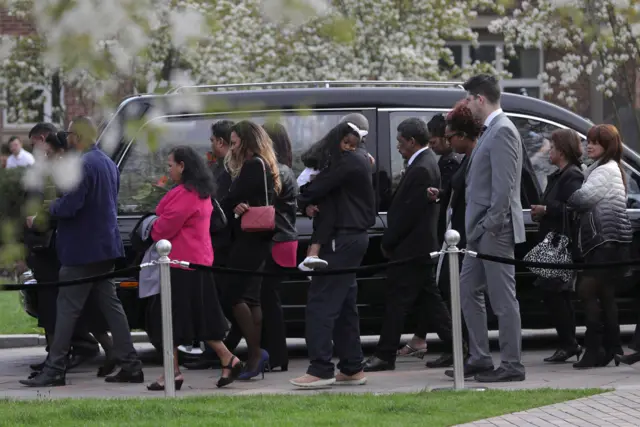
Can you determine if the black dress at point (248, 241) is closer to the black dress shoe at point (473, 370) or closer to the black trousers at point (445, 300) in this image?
the black trousers at point (445, 300)

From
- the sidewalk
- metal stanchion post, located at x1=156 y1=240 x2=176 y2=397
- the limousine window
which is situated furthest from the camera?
the limousine window

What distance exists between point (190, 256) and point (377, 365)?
5.33 feet

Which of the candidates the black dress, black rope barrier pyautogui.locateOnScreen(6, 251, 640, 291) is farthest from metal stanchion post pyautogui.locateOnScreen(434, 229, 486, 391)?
the black dress

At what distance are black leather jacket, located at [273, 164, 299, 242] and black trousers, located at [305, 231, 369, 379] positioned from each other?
0.64 metres

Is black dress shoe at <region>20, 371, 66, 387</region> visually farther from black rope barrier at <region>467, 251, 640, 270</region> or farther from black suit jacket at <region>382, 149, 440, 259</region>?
black rope barrier at <region>467, 251, 640, 270</region>

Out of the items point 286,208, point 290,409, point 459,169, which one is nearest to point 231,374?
point 286,208

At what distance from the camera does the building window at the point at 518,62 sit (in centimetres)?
2325

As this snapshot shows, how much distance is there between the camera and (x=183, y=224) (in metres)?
8.23

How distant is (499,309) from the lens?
8.05 metres

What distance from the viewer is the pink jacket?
Answer: 26.9 feet

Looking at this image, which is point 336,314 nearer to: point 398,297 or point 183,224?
point 398,297

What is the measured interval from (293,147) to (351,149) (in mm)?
1480

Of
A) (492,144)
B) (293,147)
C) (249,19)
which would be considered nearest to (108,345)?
(293,147)

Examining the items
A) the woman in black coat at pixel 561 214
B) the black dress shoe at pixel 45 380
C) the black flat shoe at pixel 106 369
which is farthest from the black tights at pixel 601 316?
the black dress shoe at pixel 45 380
